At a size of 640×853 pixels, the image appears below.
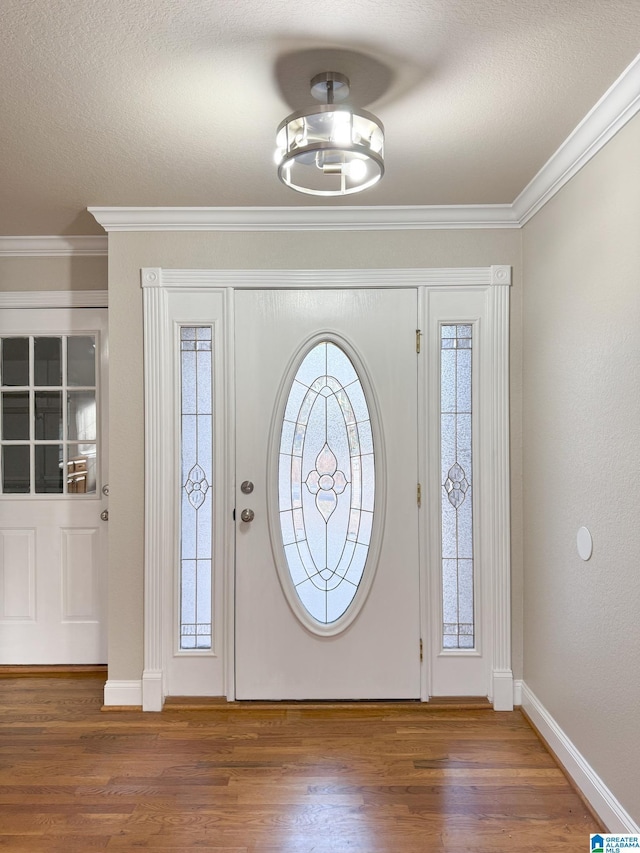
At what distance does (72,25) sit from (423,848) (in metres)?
2.67

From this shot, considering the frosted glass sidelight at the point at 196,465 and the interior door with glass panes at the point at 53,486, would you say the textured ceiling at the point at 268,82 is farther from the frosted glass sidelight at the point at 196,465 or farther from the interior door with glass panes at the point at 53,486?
the interior door with glass panes at the point at 53,486

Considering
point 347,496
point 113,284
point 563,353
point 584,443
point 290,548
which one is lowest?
point 290,548

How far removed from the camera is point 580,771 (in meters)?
2.33

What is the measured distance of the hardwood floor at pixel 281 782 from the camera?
2111mm

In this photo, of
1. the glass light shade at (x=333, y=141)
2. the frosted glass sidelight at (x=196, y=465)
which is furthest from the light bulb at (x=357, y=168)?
the frosted glass sidelight at (x=196, y=465)

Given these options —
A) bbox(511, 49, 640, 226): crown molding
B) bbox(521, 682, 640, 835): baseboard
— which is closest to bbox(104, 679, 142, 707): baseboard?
bbox(521, 682, 640, 835): baseboard

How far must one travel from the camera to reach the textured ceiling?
1.61m

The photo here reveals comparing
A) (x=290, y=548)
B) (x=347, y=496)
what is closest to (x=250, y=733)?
(x=290, y=548)

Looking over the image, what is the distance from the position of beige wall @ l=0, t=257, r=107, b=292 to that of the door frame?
694 mm

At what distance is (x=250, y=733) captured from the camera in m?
2.84

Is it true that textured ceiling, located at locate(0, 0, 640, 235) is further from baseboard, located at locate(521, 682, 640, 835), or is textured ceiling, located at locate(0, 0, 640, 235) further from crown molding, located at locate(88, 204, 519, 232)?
baseboard, located at locate(521, 682, 640, 835)

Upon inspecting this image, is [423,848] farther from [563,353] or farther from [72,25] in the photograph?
[72,25]

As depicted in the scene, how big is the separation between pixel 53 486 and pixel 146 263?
1471mm

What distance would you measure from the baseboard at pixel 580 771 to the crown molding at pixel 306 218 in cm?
230
